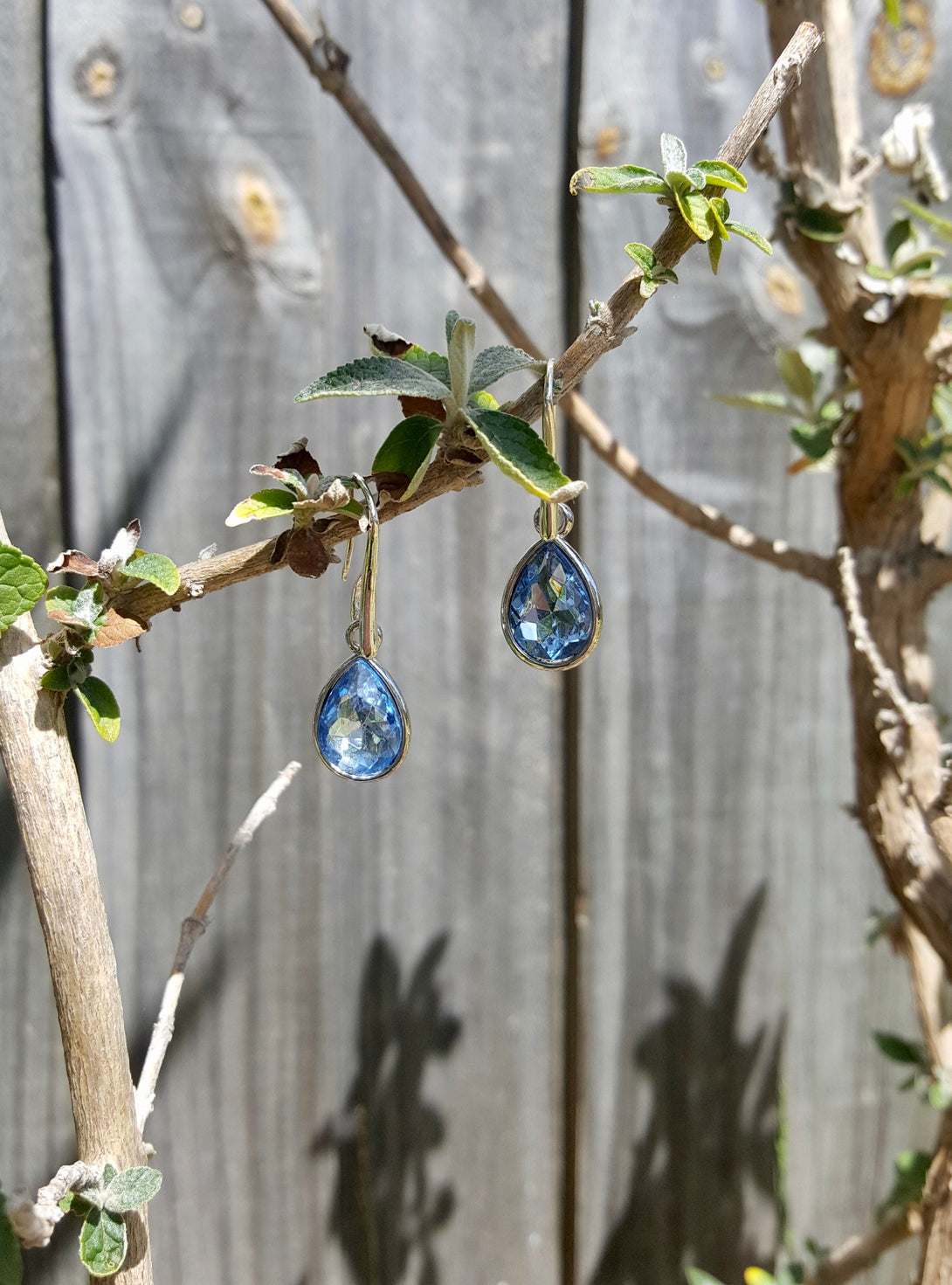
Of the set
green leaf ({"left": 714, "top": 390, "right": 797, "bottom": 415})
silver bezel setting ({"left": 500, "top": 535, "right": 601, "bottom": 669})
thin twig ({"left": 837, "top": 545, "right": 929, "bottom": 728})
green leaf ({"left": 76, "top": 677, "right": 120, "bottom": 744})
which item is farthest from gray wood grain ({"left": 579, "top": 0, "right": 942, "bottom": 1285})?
green leaf ({"left": 76, "top": 677, "right": 120, "bottom": 744})

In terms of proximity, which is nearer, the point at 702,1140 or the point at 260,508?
the point at 260,508

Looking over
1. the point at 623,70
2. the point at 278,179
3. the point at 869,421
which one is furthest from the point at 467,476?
the point at 623,70

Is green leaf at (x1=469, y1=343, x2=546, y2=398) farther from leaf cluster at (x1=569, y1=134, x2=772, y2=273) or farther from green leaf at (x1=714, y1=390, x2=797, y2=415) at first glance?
green leaf at (x1=714, y1=390, x2=797, y2=415)

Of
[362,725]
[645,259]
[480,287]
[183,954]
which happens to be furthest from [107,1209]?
[480,287]

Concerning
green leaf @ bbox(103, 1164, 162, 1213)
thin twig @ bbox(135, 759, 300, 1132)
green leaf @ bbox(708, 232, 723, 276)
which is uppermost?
green leaf @ bbox(708, 232, 723, 276)

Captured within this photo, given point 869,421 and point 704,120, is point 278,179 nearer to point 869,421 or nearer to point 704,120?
point 704,120

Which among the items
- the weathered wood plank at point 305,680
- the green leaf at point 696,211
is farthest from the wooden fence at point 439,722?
the green leaf at point 696,211

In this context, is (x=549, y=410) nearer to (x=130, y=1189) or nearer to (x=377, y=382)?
(x=377, y=382)
